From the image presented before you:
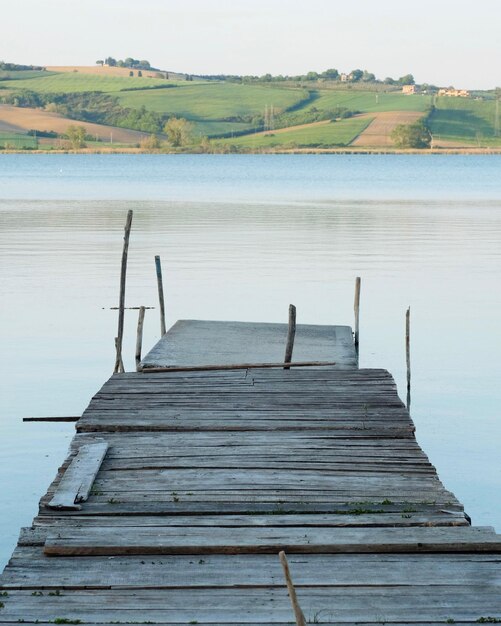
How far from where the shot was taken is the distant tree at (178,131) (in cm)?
18312

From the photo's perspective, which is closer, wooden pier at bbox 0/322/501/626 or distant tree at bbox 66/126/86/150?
wooden pier at bbox 0/322/501/626

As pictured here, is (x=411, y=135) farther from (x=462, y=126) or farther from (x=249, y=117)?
(x=249, y=117)

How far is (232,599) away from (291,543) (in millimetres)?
908

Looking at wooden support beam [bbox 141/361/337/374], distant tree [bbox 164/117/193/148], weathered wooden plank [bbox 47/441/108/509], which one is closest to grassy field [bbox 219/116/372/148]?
distant tree [bbox 164/117/193/148]

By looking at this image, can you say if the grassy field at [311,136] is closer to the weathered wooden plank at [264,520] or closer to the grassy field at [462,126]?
the grassy field at [462,126]

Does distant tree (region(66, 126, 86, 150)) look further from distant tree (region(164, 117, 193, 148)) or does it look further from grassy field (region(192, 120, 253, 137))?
grassy field (region(192, 120, 253, 137))

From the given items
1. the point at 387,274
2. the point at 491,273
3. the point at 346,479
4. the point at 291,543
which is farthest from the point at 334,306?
the point at 291,543

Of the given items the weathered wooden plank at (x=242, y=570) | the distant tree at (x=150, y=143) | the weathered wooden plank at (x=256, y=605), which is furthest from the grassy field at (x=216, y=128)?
the weathered wooden plank at (x=256, y=605)

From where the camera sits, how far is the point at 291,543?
24.4 ft

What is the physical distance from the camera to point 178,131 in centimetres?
18375

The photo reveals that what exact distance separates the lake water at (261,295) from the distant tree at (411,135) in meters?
116

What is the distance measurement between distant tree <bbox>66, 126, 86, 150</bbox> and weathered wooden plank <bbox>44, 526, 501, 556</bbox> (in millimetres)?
175714

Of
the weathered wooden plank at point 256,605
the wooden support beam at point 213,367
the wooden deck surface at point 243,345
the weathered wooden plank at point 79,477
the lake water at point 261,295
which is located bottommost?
the lake water at point 261,295

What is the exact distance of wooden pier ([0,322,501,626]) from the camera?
21.5 feet
